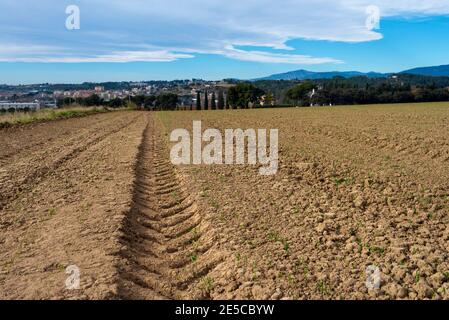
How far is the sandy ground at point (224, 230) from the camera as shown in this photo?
4949mm

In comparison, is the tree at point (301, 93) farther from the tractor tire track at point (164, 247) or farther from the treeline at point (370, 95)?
the tractor tire track at point (164, 247)

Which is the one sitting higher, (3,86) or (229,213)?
(3,86)

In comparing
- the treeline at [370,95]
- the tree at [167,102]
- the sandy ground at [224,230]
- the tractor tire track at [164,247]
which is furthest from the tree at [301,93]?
the tractor tire track at [164,247]

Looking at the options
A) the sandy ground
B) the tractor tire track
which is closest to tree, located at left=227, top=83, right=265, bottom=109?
the sandy ground

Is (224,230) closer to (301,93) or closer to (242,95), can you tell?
(242,95)

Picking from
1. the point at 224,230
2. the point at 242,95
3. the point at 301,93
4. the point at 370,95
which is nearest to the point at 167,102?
the point at 242,95

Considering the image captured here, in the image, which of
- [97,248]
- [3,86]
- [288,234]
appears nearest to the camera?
[97,248]

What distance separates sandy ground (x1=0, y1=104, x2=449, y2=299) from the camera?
4949 millimetres

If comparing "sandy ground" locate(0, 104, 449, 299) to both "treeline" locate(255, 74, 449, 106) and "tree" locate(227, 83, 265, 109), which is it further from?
"tree" locate(227, 83, 265, 109)

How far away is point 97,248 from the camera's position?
6004mm
